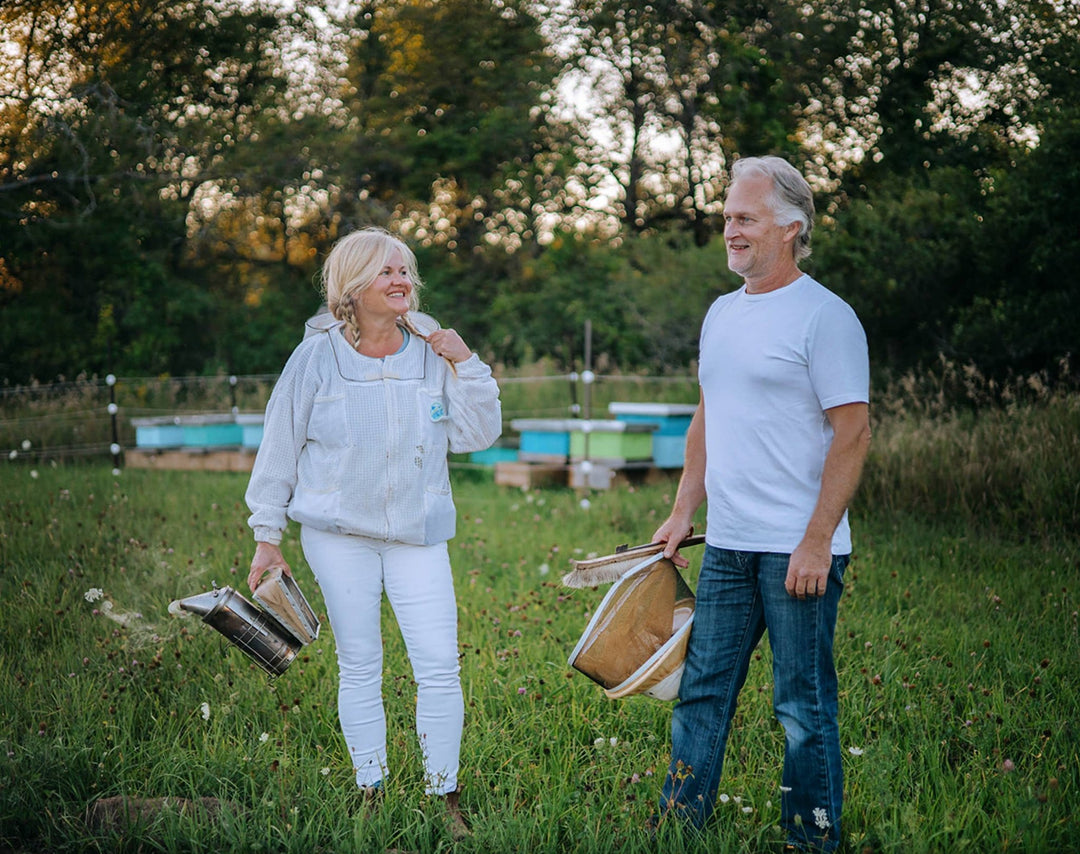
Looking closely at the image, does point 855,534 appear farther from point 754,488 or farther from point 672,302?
point 672,302

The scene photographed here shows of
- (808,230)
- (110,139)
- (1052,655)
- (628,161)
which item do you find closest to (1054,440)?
(1052,655)

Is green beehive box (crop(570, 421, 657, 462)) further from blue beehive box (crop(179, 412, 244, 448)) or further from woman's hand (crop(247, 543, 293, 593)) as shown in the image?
woman's hand (crop(247, 543, 293, 593))

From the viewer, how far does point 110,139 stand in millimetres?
12656

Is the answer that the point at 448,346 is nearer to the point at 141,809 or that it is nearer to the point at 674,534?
the point at 674,534

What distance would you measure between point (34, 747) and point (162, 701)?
28.2 inches

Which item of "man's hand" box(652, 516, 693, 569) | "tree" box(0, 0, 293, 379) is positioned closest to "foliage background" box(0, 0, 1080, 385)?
"tree" box(0, 0, 293, 379)

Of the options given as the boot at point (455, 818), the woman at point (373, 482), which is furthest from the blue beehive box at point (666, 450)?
the boot at point (455, 818)

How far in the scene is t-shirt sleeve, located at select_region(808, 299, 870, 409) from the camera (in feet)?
8.53

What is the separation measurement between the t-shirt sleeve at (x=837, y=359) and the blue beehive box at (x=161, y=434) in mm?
11246

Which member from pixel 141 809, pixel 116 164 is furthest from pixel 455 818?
pixel 116 164

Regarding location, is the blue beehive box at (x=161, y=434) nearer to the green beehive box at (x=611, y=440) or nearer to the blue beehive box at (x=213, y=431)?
the blue beehive box at (x=213, y=431)

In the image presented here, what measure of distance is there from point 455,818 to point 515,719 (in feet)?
2.78

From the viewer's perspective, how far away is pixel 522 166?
20.6 metres

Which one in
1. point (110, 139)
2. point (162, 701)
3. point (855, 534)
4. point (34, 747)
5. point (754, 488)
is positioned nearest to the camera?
point (754, 488)
